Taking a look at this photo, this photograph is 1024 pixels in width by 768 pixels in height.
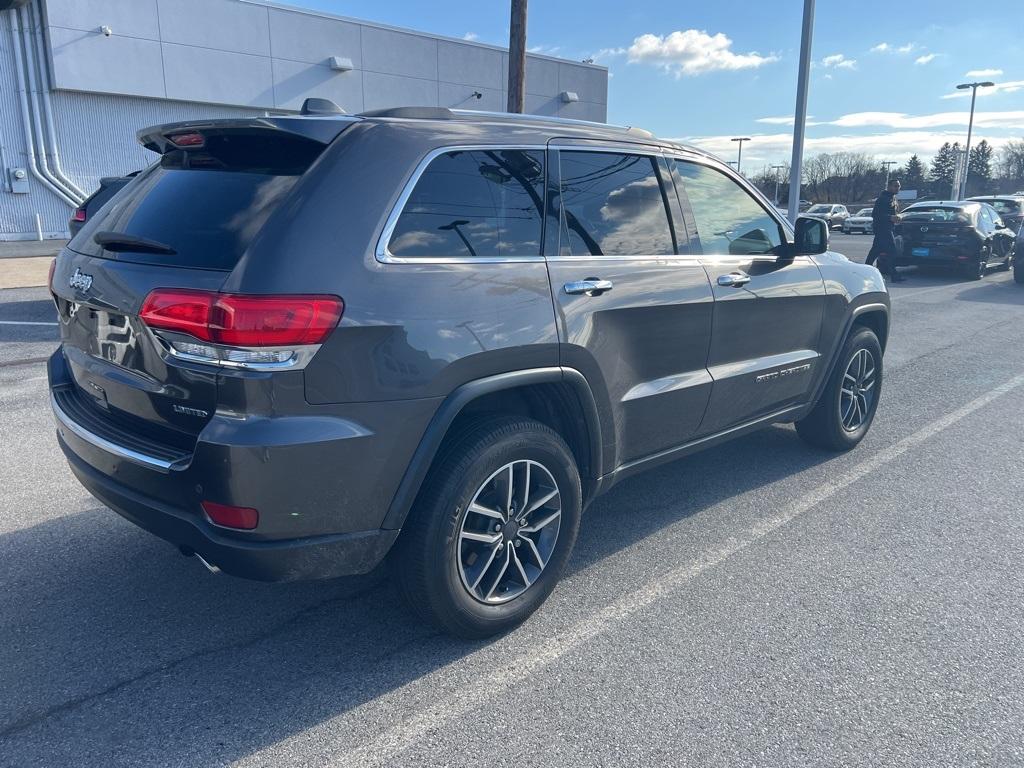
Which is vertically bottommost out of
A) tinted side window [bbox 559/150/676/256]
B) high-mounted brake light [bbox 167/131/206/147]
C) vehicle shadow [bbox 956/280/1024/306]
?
vehicle shadow [bbox 956/280/1024/306]

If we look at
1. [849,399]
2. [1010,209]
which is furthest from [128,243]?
[1010,209]

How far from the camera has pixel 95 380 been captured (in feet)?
9.89

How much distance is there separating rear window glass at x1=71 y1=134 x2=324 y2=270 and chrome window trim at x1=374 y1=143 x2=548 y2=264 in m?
0.32

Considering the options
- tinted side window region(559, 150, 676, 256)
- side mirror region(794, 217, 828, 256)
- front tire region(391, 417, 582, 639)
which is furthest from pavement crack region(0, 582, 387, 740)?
side mirror region(794, 217, 828, 256)

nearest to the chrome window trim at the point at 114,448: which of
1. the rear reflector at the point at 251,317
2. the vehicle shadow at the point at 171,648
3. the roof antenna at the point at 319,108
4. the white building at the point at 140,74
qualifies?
the rear reflector at the point at 251,317

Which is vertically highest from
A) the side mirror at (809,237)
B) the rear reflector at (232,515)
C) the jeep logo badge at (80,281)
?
the side mirror at (809,237)

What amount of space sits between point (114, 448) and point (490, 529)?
1354mm

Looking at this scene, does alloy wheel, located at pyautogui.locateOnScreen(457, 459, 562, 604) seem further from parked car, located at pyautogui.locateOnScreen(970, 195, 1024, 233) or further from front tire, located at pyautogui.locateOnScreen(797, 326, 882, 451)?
parked car, located at pyautogui.locateOnScreen(970, 195, 1024, 233)

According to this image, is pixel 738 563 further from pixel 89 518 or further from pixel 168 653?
pixel 89 518

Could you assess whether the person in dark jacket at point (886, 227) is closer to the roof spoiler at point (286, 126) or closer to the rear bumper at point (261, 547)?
the roof spoiler at point (286, 126)

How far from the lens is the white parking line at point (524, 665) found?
256cm

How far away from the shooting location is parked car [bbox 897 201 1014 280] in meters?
16.1

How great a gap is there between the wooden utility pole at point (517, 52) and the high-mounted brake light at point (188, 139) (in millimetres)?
13372

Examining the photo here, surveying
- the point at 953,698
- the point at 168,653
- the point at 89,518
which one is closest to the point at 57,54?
the point at 89,518
